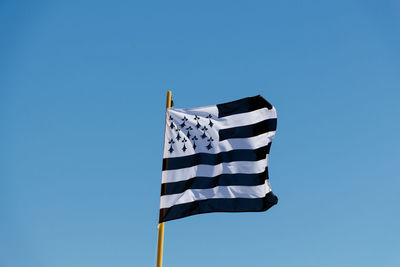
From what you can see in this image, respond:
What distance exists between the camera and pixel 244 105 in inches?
593

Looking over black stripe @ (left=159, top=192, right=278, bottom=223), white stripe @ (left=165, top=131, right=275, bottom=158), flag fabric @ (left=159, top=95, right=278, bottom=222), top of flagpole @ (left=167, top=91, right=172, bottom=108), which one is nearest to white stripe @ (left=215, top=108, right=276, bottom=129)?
flag fabric @ (left=159, top=95, right=278, bottom=222)

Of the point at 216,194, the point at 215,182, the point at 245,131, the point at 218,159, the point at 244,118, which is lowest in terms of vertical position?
the point at 216,194

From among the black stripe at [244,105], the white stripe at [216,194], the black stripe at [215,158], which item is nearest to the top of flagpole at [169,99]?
the black stripe at [244,105]

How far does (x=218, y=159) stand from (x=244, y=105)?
2.11m

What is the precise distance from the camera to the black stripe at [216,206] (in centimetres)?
1310

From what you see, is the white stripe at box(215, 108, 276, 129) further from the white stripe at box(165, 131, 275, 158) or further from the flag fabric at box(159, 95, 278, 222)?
the white stripe at box(165, 131, 275, 158)

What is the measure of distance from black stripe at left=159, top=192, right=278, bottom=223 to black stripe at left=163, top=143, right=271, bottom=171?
1.20 metres

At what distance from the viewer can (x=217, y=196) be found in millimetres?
13797

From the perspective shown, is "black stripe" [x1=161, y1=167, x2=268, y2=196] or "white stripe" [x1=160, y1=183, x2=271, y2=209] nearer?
"white stripe" [x1=160, y1=183, x2=271, y2=209]

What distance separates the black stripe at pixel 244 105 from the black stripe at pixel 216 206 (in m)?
Result: 2.94

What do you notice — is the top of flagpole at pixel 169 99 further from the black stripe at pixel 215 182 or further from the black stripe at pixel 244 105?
the black stripe at pixel 215 182

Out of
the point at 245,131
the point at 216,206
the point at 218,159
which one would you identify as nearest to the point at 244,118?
the point at 245,131

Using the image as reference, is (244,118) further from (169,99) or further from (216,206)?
(216,206)

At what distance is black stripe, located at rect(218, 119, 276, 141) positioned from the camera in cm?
1470
